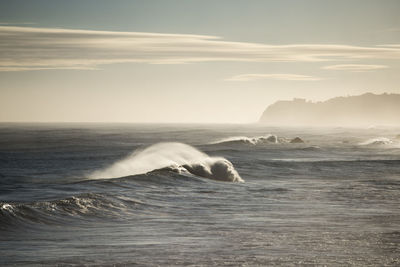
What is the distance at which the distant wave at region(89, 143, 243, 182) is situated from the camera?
35928 millimetres

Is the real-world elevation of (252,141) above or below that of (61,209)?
below

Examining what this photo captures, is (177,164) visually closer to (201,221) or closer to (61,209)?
(61,209)

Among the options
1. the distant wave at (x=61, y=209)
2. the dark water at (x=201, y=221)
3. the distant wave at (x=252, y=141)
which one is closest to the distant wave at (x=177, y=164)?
the dark water at (x=201, y=221)

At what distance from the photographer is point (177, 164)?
38469mm

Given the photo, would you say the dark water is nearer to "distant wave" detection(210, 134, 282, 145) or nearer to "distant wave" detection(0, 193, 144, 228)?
"distant wave" detection(0, 193, 144, 228)

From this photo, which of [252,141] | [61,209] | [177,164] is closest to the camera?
[61,209]

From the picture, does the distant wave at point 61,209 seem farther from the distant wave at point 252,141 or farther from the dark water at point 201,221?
the distant wave at point 252,141

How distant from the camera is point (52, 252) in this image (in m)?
14.0

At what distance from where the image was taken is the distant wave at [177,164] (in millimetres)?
35928

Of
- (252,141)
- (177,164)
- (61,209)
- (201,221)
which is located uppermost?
(177,164)

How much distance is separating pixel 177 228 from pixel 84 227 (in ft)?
9.18

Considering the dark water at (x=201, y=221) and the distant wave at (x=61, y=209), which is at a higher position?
the distant wave at (x=61, y=209)

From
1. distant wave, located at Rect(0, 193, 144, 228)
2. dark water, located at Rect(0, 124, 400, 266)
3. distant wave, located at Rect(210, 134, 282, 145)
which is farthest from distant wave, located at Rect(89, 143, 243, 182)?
distant wave, located at Rect(210, 134, 282, 145)

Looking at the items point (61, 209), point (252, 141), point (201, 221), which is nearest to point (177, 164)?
point (61, 209)
